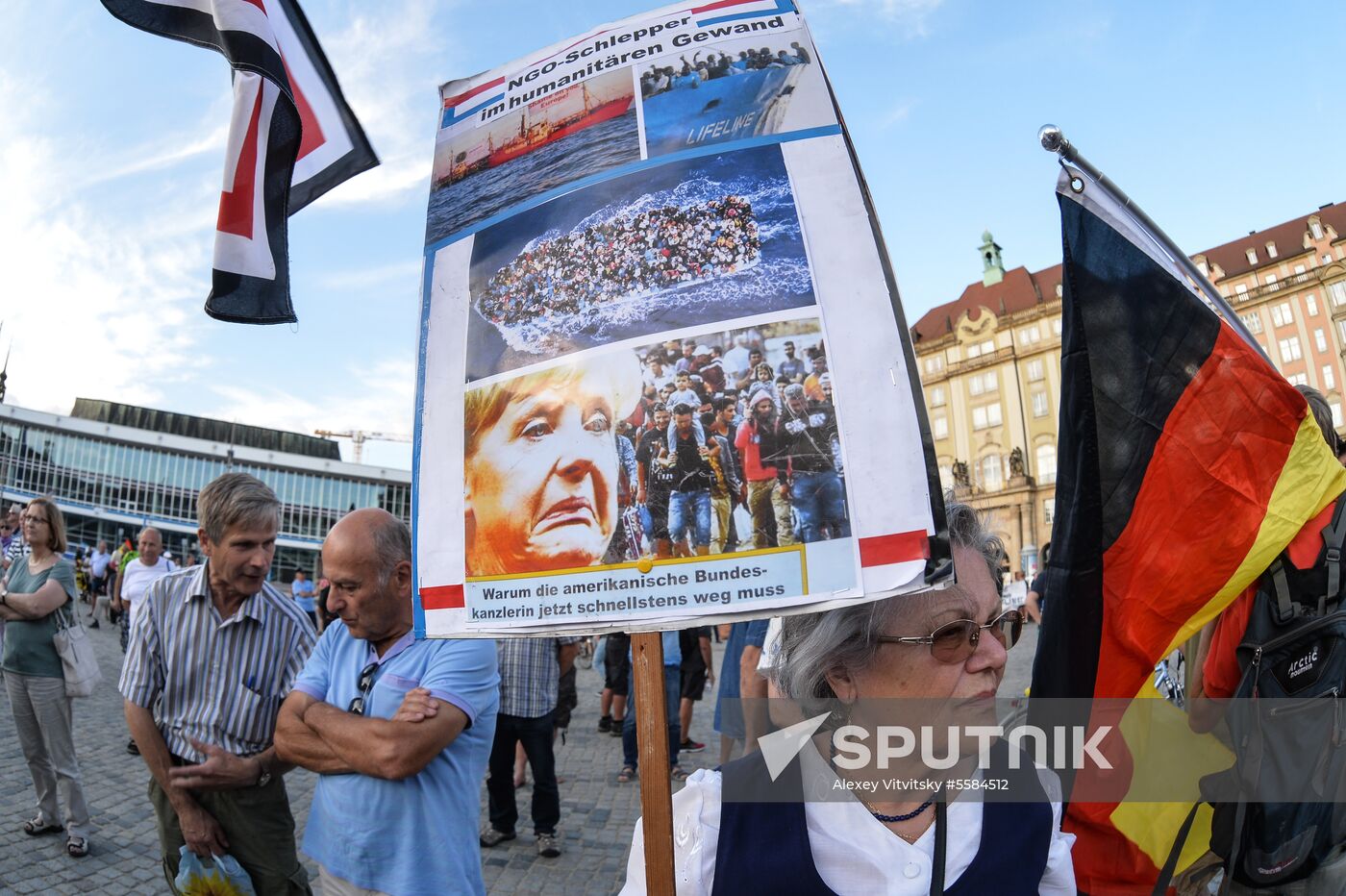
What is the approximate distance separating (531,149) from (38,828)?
5865 mm

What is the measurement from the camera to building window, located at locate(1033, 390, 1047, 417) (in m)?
55.1

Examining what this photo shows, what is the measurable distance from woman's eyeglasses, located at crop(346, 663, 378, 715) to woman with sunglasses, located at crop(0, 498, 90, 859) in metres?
3.70

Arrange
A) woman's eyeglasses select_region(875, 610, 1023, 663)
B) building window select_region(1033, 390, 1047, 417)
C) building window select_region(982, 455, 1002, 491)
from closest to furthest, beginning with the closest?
woman's eyeglasses select_region(875, 610, 1023, 663) → building window select_region(1033, 390, 1047, 417) → building window select_region(982, 455, 1002, 491)

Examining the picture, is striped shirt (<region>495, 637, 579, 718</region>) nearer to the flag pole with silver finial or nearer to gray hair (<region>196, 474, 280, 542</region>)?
gray hair (<region>196, 474, 280, 542</region>)

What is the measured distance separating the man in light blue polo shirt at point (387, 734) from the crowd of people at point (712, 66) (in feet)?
5.29

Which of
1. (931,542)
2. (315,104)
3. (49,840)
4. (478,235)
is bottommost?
(49,840)

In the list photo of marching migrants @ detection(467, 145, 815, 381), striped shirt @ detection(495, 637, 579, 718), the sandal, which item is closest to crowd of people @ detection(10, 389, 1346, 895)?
photo of marching migrants @ detection(467, 145, 815, 381)

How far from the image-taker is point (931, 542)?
1.20 m

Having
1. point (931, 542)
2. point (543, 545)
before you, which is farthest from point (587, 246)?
point (931, 542)

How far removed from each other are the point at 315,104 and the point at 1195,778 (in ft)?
10.9

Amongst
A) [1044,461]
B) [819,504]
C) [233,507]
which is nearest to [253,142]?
[233,507]

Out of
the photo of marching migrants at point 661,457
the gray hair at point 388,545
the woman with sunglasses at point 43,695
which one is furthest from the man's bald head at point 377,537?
the woman with sunglasses at point 43,695

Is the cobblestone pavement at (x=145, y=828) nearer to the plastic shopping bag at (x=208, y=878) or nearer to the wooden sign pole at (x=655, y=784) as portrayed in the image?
the plastic shopping bag at (x=208, y=878)

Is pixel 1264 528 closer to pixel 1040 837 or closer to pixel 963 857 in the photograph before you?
pixel 1040 837
